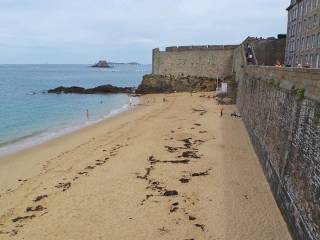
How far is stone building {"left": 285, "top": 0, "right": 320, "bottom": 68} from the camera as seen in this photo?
2722cm

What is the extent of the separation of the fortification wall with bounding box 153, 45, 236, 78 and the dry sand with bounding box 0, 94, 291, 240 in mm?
22200

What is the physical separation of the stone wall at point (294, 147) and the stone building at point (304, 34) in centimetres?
1487

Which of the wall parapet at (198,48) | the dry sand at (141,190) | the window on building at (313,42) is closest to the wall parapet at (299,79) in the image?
the dry sand at (141,190)

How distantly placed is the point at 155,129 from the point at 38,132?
27.0ft

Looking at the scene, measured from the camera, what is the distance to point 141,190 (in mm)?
12039

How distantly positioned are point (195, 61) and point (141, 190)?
3364cm

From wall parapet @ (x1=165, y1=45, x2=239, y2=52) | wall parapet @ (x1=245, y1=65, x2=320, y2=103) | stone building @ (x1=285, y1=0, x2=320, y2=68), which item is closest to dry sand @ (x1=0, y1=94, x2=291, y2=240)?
wall parapet @ (x1=245, y1=65, x2=320, y2=103)

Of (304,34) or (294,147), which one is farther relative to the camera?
(304,34)

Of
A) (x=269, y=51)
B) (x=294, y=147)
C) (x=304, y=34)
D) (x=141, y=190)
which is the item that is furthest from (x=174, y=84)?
(x=294, y=147)

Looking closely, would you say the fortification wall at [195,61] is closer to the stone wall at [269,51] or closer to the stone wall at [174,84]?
the stone wall at [174,84]

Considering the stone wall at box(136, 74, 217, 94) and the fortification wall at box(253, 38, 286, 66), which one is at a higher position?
the fortification wall at box(253, 38, 286, 66)

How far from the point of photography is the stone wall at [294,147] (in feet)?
25.7

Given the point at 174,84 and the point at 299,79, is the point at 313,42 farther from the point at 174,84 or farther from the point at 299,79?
the point at 174,84

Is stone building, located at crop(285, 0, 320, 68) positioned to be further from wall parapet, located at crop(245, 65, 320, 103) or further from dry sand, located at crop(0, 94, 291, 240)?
wall parapet, located at crop(245, 65, 320, 103)
